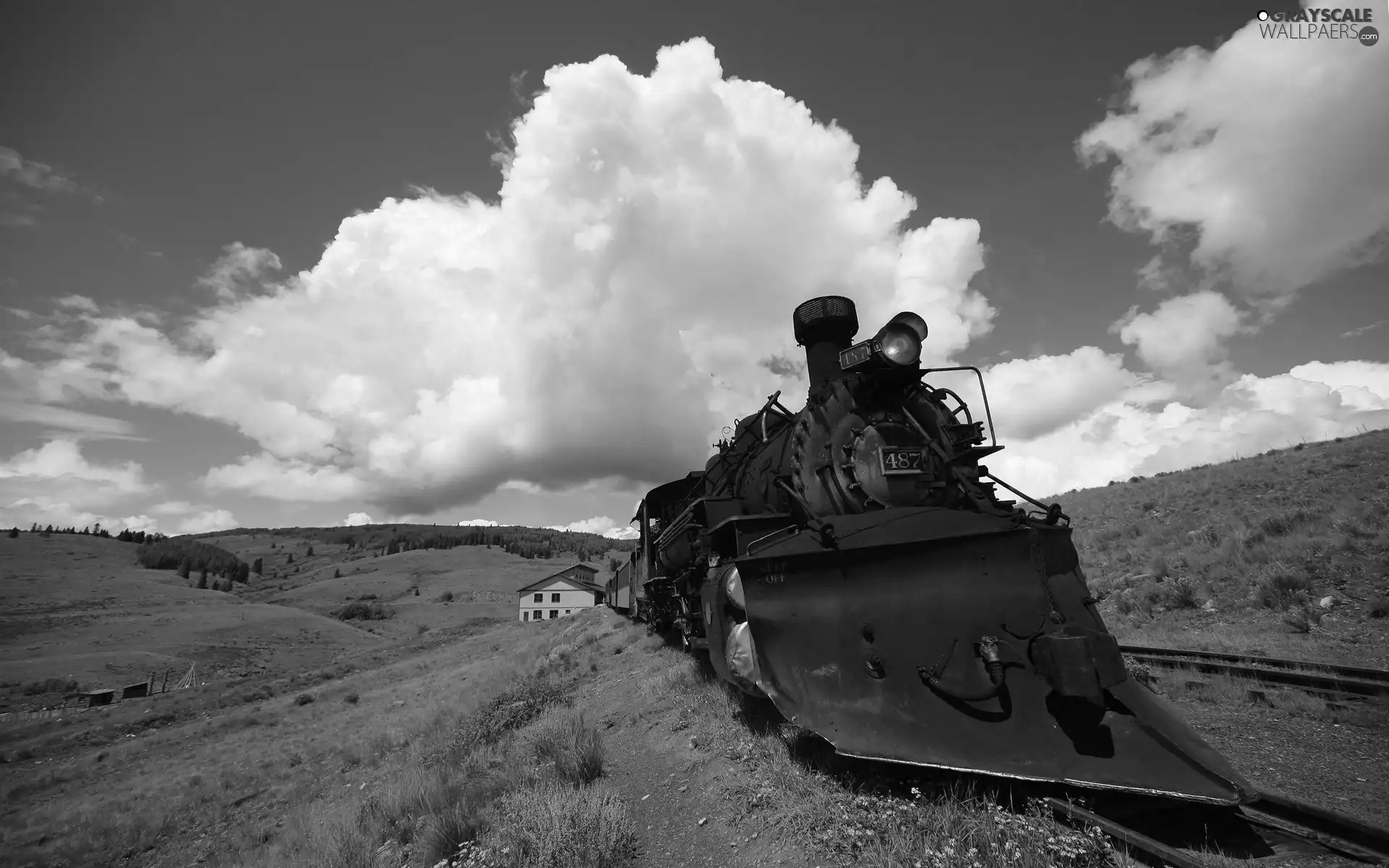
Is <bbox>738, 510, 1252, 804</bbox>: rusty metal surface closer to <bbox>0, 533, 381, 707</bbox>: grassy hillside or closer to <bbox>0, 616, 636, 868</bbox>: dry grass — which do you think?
<bbox>0, 616, 636, 868</bbox>: dry grass

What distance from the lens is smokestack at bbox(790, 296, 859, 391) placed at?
7.63 meters

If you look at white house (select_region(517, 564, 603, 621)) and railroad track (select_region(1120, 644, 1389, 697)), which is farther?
white house (select_region(517, 564, 603, 621))

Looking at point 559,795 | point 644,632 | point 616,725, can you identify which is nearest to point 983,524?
point 559,795

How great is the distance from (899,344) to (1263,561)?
1315 centimetres

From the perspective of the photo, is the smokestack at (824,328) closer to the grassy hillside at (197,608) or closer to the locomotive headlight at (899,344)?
the locomotive headlight at (899,344)

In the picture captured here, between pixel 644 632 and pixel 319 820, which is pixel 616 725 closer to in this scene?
pixel 319 820

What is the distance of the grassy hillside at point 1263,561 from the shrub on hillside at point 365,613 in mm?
77861

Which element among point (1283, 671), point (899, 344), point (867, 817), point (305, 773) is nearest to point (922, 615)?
point (867, 817)

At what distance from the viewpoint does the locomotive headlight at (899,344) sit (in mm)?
5586

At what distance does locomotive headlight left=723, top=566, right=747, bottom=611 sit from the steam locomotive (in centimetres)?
2

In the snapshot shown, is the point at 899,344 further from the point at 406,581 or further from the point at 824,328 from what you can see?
the point at 406,581

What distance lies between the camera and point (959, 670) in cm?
404

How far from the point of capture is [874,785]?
4340 mm

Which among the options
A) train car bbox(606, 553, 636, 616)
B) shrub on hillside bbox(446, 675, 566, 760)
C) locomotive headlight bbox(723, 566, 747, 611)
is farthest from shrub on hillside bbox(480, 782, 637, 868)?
train car bbox(606, 553, 636, 616)
